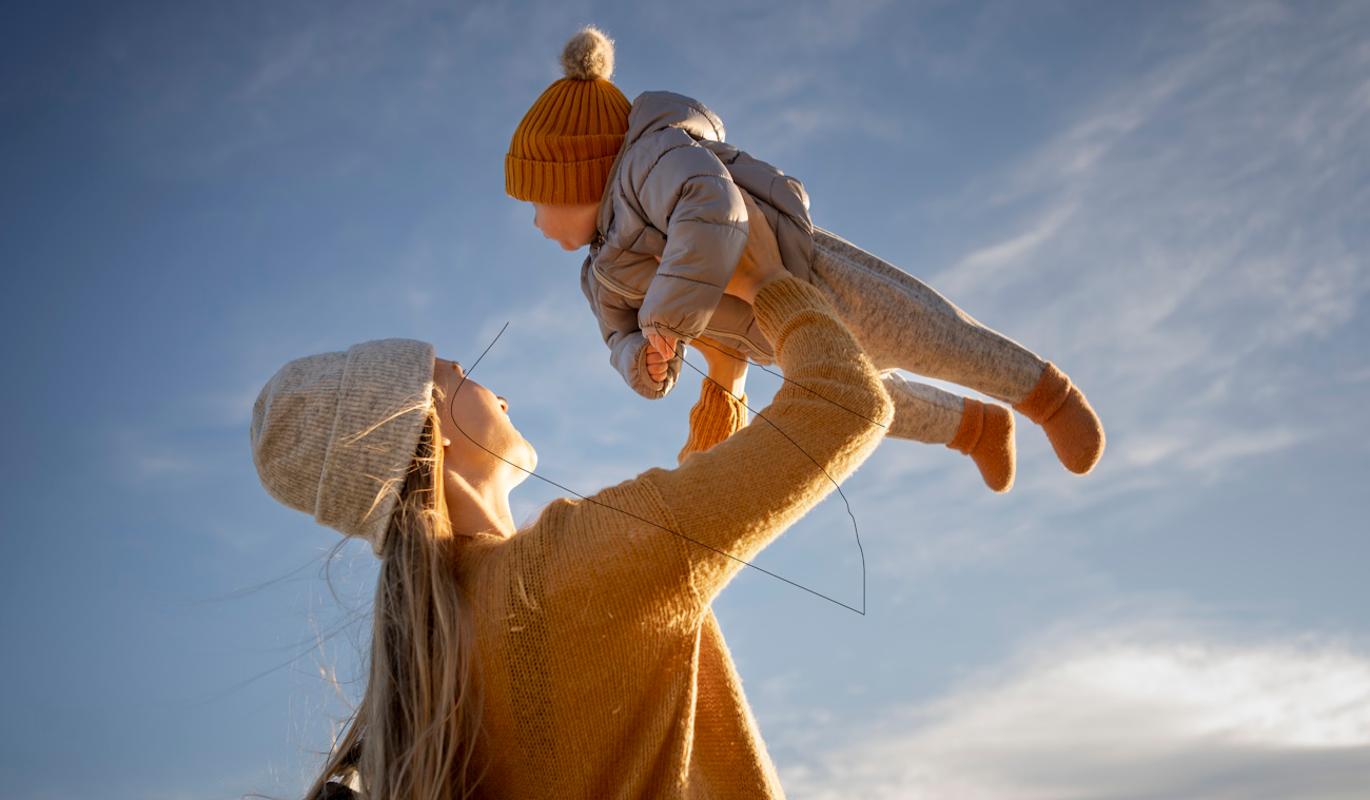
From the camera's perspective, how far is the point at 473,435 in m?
2.16

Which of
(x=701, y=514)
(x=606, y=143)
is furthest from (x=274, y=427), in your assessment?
(x=606, y=143)

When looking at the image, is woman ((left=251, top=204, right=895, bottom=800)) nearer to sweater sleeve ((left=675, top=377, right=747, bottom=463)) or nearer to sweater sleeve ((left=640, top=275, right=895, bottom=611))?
sweater sleeve ((left=640, top=275, right=895, bottom=611))

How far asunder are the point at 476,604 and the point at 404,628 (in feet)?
0.44

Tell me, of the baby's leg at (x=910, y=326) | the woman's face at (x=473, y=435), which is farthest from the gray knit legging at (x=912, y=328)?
the woman's face at (x=473, y=435)

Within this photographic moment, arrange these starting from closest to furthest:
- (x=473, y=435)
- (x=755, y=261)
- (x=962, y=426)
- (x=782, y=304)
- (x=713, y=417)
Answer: (x=782, y=304), (x=473, y=435), (x=755, y=261), (x=713, y=417), (x=962, y=426)

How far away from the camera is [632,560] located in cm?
170

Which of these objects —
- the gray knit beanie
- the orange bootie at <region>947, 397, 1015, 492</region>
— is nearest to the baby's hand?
the gray knit beanie

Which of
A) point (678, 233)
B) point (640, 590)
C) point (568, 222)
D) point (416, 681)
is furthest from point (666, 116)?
point (416, 681)

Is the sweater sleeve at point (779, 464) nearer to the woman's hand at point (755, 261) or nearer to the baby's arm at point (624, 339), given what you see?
the woman's hand at point (755, 261)

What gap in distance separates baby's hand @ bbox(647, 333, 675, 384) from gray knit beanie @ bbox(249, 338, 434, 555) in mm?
478

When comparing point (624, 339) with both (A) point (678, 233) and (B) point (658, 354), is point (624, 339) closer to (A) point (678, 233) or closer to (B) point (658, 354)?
(B) point (658, 354)

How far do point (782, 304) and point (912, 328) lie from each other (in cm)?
67

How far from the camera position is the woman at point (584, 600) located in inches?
67.6

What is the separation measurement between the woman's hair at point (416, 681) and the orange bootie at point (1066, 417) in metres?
1.44
